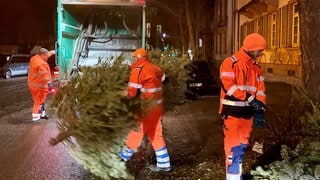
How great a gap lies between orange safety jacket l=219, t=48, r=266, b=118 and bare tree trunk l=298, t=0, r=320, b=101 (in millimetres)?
1263

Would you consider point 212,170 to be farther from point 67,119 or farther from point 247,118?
point 67,119

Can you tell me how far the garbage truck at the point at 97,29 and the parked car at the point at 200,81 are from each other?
3433 millimetres

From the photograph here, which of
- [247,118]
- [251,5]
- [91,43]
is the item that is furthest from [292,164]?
[251,5]

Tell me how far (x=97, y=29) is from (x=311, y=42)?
8.10 m

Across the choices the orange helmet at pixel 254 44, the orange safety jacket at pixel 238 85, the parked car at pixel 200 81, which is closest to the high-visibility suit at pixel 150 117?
the orange safety jacket at pixel 238 85

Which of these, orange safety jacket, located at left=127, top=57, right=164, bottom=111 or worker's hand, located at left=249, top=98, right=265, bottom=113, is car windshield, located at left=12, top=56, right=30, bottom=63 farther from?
worker's hand, located at left=249, top=98, right=265, bottom=113

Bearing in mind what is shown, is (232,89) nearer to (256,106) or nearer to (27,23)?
(256,106)

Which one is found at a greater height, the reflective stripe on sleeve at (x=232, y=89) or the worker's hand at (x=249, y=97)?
the reflective stripe on sleeve at (x=232, y=89)

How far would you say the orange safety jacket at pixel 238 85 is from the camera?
16.2 feet

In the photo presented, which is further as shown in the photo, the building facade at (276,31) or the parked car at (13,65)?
the parked car at (13,65)

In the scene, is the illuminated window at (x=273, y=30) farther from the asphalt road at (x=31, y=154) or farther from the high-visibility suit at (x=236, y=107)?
the high-visibility suit at (x=236, y=107)

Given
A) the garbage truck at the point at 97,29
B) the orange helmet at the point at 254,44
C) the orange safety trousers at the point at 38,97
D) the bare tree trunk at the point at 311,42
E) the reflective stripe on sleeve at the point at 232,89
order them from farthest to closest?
the garbage truck at the point at 97,29
the orange safety trousers at the point at 38,97
the bare tree trunk at the point at 311,42
the orange helmet at the point at 254,44
the reflective stripe on sleeve at the point at 232,89

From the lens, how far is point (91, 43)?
1290cm

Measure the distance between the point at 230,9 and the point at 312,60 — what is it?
36.4 ft
